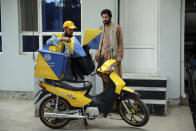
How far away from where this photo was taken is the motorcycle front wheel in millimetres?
5262

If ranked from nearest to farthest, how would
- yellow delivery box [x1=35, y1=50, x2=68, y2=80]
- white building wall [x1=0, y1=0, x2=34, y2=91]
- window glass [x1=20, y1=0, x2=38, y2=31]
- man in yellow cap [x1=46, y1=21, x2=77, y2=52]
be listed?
yellow delivery box [x1=35, y1=50, x2=68, y2=80], man in yellow cap [x1=46, y1=21, x2=77, y2=52], white building wall [x1=0, y1=0, x2=34, y2=91], window glass [x1=20, y1=0, x2=38, y2=31]

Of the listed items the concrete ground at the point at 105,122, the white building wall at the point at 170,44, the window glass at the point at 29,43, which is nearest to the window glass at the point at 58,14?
Result: the window glass at the point at 29,43

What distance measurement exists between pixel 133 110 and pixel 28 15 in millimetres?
4365

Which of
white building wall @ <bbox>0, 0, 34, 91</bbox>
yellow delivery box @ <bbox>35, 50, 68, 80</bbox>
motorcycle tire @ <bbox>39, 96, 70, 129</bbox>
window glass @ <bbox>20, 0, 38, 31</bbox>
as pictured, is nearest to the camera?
Answer: yellow delivery box @ <bbox>35, 50, 68, 80</bbox>

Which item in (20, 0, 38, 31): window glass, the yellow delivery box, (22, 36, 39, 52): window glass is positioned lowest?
the yellow delivery box

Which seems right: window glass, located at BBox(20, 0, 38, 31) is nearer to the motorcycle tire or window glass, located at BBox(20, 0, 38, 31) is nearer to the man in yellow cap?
the man in yellow cap

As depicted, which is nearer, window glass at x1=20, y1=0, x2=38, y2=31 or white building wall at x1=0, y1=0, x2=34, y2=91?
white building wall at x1=0, y1=0, x2=34, y2=91

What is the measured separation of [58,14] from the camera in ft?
27.0

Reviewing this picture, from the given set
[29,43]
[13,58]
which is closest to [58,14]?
[29,43]

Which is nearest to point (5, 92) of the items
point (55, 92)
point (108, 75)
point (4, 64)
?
point (4, 64)

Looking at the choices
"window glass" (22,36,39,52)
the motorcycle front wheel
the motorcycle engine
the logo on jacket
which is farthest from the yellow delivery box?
"window glass" (22,36,39,52)

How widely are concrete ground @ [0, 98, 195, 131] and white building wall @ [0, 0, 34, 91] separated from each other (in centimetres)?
148

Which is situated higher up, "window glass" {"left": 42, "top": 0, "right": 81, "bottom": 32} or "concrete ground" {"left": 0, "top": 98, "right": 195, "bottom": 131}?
"window glass" {"left": 42, "top": 0, "right": 81, "bottom": 32}

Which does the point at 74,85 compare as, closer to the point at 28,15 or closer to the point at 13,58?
the point at 13,58
